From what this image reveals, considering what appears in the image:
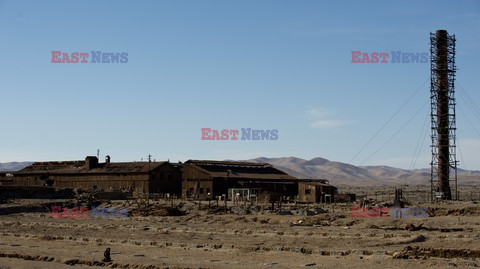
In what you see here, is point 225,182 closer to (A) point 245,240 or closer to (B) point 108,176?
(B) point 108,176

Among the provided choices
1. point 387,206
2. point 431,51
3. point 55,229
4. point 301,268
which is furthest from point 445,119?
point 301,268

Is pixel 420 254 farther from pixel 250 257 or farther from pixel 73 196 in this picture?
pixel 73 196

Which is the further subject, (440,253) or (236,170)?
(236,170)

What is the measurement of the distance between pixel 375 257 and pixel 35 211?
44.9m

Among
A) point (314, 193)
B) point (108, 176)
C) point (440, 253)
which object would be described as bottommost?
point (440, 253)

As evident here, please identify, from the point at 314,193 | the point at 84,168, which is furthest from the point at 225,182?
the point at 84,168

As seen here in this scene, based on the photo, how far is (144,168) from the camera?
8238 cm

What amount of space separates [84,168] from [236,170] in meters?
22.7

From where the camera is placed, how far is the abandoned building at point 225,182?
7538cm

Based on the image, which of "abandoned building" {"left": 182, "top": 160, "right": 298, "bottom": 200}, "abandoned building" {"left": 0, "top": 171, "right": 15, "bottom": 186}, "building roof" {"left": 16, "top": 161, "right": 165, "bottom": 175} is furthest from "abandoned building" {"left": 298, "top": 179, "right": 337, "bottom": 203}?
"abandoned building" {"left": 0, "top": 171, "right": 15, "bottom": 186}

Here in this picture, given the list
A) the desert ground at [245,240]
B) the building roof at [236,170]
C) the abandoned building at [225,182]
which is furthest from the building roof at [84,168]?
the desert ground at [245,240]

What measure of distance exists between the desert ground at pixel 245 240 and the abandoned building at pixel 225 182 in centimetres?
2203

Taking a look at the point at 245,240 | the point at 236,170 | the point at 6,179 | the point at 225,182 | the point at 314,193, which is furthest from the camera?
the point at 6,179

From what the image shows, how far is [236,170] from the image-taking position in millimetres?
84125
